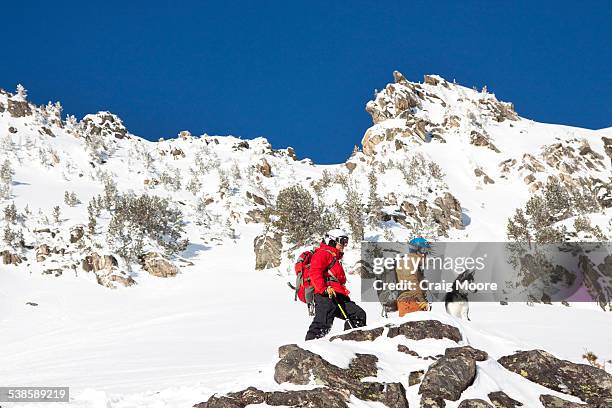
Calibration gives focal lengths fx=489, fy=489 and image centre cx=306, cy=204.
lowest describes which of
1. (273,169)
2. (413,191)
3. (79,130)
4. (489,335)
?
(489,335)

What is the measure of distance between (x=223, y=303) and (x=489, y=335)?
1601 centimetres

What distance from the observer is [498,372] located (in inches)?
221

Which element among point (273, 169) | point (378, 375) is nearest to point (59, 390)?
point (378, 375)

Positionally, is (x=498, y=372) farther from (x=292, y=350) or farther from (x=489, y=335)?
(x=292, y=350)

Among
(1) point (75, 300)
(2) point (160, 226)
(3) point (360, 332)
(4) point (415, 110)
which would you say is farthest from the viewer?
(4) point (415, 110)

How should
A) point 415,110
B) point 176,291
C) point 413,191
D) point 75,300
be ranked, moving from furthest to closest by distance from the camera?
point 415,110 < point 413,191 < point 176,291 < point 75,300

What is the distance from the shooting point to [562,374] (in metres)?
5.78

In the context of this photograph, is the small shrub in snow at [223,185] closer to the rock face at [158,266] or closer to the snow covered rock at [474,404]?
the rock face at [158,266]

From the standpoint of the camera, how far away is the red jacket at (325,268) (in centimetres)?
724

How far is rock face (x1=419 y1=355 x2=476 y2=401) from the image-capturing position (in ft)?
16.5

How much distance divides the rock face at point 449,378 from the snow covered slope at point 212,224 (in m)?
1.51

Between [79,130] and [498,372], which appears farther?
[79,130]

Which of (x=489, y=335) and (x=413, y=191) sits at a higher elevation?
(x=413, y=191)

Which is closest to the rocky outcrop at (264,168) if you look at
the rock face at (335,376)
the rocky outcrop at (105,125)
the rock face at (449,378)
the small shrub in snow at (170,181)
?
the small shrub in snow at (170,181)
